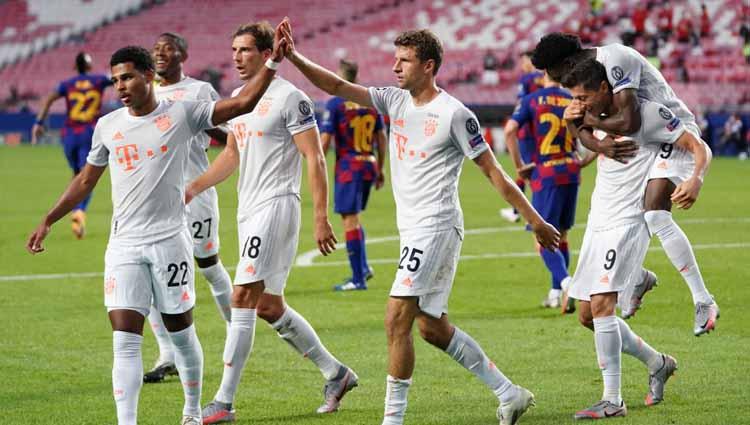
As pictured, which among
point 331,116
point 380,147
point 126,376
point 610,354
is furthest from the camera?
point 380,147

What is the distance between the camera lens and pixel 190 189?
7422mm

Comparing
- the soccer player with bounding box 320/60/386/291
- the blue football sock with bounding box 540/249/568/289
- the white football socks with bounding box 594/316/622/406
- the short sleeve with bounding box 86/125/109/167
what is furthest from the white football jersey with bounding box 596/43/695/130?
the soccer player with bounding box 320/60/386/291

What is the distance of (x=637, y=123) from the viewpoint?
7.22 m

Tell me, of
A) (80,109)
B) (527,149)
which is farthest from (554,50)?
(80,109)

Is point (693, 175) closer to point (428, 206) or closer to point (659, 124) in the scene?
point (659, 124)

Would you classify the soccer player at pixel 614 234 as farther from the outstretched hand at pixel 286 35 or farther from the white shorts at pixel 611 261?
the outstretched hand at pixel 286 35

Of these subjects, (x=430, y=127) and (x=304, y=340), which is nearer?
(x=430, y=127)

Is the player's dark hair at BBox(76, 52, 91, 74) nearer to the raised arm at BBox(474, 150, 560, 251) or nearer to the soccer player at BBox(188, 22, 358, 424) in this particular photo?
the soccer player at BBox(188, 22, 358, 424)

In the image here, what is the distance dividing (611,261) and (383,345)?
2.77 m

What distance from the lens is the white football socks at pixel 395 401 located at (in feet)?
21.0

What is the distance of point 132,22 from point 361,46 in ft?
35.8

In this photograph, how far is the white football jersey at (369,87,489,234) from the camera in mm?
6496

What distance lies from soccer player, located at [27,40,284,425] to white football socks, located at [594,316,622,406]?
2.36 m

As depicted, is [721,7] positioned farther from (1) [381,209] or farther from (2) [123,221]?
(2) [123,221]
